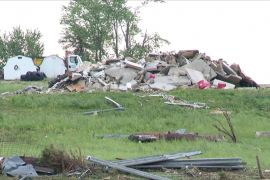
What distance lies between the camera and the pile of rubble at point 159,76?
1126 inches

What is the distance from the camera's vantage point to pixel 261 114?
2373 centimetres

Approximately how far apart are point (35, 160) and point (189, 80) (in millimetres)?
19782

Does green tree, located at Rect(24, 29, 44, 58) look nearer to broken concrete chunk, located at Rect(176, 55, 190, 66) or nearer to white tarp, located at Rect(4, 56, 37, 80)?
white tarp, located at Rect(4, 56, 37, 80)

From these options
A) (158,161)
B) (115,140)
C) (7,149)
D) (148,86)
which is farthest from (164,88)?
(158,161)

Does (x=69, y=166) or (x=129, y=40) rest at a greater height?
(x=129, y=40)

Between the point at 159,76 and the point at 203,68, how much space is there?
8.26 feet

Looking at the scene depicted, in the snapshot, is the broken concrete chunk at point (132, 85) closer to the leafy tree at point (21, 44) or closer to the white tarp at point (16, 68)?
the white tarp at point (16, 68)

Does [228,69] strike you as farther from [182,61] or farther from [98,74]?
[98,74]

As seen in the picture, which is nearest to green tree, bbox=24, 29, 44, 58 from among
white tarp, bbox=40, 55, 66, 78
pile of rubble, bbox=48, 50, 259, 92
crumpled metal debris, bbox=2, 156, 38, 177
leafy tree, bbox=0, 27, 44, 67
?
leafy tree, bbox=0, 27, 44, 67

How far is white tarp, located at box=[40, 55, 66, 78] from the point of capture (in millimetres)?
45656

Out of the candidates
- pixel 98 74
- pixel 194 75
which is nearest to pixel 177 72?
pixel 194 75

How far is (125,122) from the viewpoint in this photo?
815 inches

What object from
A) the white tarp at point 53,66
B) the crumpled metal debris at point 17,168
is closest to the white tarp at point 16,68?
the white tarp at point 53,66

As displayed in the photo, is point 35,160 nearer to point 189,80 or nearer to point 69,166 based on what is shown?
point 69,166
